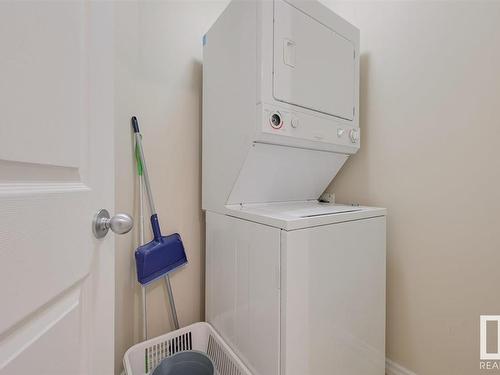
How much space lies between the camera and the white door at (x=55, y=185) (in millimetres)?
384

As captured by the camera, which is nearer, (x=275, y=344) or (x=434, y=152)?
(x=275, y=344)

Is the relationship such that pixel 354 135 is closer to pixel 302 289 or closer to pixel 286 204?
pixel 286 204

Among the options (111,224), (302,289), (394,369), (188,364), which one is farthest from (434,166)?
(188,364)

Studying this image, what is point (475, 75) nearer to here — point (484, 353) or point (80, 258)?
point (484, 353)

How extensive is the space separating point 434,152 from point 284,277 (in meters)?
1.16

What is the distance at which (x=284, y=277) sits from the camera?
0.97m

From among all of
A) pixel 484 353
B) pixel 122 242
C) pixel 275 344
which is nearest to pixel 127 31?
pixel 122 242

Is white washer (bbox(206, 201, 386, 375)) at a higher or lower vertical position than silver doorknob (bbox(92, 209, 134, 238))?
lower

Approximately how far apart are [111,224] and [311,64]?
125 cm

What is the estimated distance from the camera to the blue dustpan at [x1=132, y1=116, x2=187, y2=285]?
1.45 m

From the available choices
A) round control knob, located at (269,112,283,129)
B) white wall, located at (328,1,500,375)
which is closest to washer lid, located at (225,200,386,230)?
white wall, located at (328,1,500,375)

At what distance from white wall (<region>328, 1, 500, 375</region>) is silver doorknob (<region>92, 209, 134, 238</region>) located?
155 cm

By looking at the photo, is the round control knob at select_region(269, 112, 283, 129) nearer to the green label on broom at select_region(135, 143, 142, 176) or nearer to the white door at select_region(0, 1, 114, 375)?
the white door at select_region(0, 1, 114, 375)

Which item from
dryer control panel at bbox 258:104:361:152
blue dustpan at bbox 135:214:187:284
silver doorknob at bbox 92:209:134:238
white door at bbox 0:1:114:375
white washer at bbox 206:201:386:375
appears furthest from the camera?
blue dustpan at bbox 135:214:187:284
